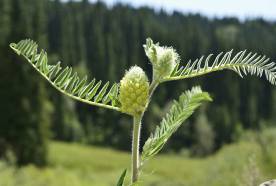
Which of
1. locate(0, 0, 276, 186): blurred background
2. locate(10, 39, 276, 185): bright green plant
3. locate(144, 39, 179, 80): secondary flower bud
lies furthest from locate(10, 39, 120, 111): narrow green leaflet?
locate(0, 0, 276, 186): blurred background

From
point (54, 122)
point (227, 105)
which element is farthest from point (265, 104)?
point (54, 122)

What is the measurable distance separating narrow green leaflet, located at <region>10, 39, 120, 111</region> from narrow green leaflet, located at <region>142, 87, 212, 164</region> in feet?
0.40

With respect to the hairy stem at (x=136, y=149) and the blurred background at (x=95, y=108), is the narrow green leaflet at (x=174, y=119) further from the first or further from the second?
the blurred background at (x=95, y=108)

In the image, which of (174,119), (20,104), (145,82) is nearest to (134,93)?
(145,82)

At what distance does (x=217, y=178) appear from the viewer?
12.3 meters

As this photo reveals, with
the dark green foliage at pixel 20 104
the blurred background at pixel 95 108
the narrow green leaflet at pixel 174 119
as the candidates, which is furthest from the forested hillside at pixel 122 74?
the narrow green leaflet at pixel 174 119

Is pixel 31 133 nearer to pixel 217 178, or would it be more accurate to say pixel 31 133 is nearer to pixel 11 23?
pixel 11 23

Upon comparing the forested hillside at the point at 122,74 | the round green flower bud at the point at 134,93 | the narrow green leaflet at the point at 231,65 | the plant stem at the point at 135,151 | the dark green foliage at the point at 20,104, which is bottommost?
the plant stem at the point at 135,151

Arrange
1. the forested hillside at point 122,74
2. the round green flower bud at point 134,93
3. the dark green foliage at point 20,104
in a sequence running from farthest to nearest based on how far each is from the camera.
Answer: the forested hillside at point 122,74, the dark green foliage at point 20,104, the round green flower bud at point 134,93

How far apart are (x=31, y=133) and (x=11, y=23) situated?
8327 millimetres

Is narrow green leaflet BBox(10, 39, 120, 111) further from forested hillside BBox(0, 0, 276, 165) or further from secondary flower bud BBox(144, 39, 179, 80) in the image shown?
forested hillside BBox(0, 0, 276, 165)

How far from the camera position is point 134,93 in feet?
4.31

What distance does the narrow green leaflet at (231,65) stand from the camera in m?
1.32

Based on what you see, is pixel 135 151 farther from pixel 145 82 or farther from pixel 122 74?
pixel 122 74
